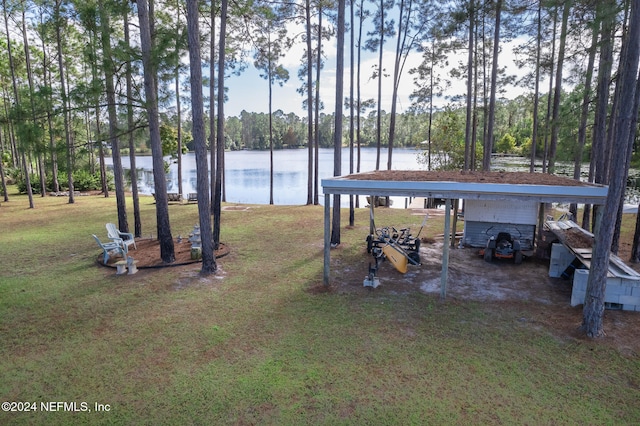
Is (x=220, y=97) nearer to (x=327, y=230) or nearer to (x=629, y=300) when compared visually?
(x=327, y=230)

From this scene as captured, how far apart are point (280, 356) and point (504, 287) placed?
203 inches

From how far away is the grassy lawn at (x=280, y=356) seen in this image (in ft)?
12.3

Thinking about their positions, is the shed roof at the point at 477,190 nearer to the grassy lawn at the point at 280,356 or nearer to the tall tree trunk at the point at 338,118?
the grassy lawn at the point at 280,356

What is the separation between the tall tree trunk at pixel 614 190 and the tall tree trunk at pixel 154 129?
8.71 m

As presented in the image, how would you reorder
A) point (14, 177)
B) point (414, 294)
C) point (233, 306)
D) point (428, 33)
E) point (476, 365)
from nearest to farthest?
1. point (476, 365)
2. point (233, 306)
3. point (414, 294)
4. point (428, 33)
5. point (14, 177)

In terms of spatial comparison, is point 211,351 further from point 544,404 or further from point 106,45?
point 106,45

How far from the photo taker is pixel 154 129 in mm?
8586

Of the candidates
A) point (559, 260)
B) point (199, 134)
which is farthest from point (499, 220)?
point (199, 134)

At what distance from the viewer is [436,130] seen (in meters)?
27.6

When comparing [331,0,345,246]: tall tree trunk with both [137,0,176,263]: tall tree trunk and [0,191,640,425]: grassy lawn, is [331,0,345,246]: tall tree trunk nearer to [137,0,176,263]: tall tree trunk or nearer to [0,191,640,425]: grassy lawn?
[0,191,640,425]: grassy lawn

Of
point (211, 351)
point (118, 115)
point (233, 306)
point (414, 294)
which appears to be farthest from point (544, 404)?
point (118, 115)

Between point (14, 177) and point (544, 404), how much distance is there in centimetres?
3286

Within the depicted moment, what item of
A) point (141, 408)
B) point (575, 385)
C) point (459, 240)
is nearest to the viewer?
point (141, 408)

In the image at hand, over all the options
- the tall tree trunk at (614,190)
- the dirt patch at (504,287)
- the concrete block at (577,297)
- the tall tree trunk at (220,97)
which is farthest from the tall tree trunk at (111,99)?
the concrete block at (577,297)
